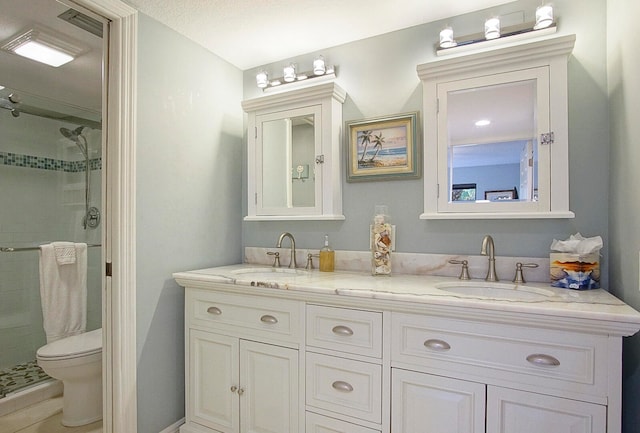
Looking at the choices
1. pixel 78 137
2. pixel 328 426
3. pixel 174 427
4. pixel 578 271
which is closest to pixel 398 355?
pixel 328 426

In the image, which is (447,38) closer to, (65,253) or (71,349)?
(71,349)

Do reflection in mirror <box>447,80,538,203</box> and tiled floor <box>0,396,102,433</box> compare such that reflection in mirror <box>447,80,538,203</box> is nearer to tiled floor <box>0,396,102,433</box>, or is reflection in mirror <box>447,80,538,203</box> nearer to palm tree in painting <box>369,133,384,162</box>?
palm tree in painting <box>369,133,384,162</box>

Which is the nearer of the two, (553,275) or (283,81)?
(553,275)

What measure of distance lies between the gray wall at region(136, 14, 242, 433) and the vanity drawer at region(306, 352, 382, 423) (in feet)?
2.97

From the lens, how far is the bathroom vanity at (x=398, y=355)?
1092mm

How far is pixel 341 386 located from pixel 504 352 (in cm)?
65

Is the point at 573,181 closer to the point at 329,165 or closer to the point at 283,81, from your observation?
the point at 329,165

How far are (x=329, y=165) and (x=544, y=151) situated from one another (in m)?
1.06

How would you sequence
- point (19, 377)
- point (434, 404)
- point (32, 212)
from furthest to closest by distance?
1. point (32, 212)
2. point (19, 377)
3. point (434, 404)

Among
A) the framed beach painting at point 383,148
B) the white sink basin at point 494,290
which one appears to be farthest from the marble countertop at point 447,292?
the framed beach painting at point 383,148

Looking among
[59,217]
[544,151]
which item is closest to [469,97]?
[544,151]

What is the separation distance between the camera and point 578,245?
144 centimetres

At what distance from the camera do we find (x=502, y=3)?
5.61 feet

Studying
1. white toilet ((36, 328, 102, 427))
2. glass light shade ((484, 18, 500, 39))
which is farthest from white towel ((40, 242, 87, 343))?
glass light shade ((484, 18, 500, 39))
